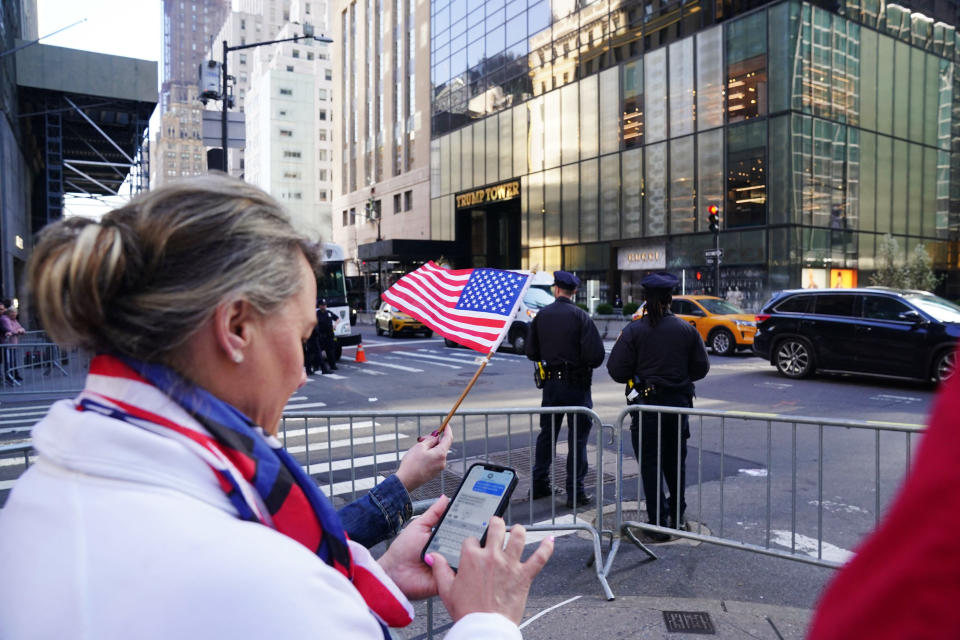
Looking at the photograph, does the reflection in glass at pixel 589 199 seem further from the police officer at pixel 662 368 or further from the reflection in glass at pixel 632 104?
the police officer at pixel 662 368

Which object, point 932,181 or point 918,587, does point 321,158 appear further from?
point 918,587

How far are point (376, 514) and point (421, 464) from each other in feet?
0.79

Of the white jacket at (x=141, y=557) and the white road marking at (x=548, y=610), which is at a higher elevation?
the white jacket at (x=141, y=557)

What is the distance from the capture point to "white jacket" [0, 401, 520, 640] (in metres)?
0.92

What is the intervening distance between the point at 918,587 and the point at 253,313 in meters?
1.05

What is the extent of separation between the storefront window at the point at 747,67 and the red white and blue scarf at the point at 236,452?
1200 inches

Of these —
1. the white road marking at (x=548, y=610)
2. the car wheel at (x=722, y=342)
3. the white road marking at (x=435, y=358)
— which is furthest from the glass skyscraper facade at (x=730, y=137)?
the white road marking at (x=548, y=610)

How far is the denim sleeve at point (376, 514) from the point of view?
2.08 metres

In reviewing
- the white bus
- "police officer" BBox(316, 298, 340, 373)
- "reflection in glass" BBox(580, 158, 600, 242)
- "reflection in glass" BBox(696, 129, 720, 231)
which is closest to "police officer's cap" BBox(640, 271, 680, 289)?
"police officer" BBox(316, 298, 340, 373)

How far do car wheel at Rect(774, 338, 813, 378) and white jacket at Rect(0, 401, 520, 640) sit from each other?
14.4 m

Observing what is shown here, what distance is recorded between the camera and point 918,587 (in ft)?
1.58

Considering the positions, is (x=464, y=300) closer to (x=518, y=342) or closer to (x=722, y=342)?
(x=518, y=342)

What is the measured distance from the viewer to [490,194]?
43.7 m

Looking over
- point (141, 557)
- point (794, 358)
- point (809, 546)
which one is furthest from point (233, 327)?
point (794, 358)
